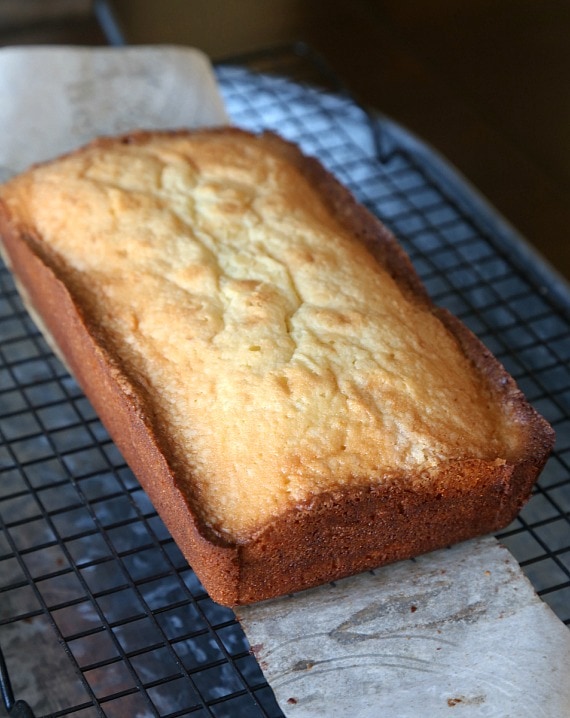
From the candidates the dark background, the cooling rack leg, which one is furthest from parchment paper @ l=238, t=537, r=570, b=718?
the dark background

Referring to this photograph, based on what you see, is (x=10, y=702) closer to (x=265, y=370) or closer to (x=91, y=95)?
(x=265, y=370)

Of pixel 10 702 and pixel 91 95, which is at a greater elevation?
pixel 91 95

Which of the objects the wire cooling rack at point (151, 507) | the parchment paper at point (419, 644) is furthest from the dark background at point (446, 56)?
the parchment paper at point (419, 644)

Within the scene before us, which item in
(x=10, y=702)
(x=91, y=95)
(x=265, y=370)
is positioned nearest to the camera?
(x=10, y=702)

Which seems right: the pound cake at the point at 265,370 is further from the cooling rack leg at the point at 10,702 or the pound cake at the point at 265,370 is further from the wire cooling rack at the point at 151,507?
the cooling rack leg at the point at 10,702

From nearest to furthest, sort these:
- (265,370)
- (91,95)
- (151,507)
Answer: (265,370), (151,507), (91,95)

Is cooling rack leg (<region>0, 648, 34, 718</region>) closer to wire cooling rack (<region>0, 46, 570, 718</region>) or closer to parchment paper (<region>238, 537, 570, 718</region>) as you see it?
wire cooling rack (<region>0, 46, 570, 718</region>)

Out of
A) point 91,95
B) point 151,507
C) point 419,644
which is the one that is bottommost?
point 151,507

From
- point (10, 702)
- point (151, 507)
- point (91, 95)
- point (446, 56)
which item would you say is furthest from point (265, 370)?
point (446, 56)
